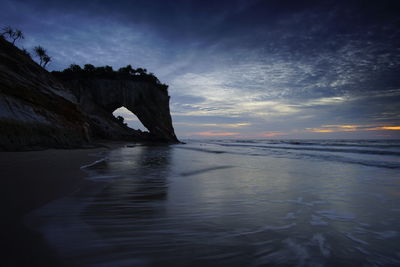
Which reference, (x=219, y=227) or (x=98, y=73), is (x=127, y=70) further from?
(x=219, y=227)

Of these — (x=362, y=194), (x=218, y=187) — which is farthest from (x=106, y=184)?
(x=362, y=194)

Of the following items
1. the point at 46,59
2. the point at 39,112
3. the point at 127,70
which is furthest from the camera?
the point at 127,70

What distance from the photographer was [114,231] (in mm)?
2203

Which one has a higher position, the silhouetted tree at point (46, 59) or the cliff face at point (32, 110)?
the silhouetted tree at point (46, 59)

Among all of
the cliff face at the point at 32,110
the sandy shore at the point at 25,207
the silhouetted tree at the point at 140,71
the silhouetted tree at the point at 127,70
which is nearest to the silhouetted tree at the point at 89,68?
the silhouetted tree at the point at 127,70

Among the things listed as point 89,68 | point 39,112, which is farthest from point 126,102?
point 39,112

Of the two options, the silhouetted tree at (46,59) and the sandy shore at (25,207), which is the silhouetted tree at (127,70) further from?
the sandy shore at (25,207)

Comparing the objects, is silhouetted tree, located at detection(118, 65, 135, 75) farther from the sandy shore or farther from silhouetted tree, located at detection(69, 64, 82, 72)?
the sandy shore

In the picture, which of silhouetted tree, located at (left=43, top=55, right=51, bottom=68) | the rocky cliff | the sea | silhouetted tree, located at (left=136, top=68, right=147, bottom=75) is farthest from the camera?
silhouetted tree, located at (left=136, top=68, right=147, bottom=75)

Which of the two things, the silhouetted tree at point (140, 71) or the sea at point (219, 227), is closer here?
the sea at point (219, 227)

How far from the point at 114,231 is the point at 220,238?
118cm

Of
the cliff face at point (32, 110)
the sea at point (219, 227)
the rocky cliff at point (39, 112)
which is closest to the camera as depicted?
the sea at point (219, 227)

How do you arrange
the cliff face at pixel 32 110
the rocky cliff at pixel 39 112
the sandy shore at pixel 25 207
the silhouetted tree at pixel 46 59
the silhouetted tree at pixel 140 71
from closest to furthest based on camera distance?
the sandy shore at pixel 25 207, the cliff face at pixel 32 110, the rocky cliff at pixel 39 112, the silhouetted tree at pixel 46 59, the silhouetted tree at pixel 140 71

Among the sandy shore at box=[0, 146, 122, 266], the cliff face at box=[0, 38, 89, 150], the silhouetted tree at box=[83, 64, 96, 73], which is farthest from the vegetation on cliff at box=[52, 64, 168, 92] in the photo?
the sandy shore at box=[0, 146, 122, 266]
